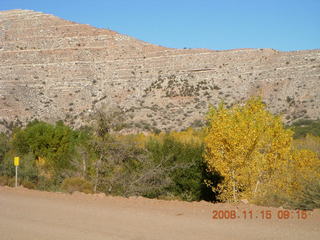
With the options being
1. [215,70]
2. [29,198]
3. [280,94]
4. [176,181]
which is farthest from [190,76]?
[29,198]

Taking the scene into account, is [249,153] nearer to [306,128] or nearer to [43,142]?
[43,142]

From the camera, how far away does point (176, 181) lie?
1140 inches

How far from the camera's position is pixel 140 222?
35.7ft

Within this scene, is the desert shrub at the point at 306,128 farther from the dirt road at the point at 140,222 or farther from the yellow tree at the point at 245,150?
the dirt road at the point at 140,222

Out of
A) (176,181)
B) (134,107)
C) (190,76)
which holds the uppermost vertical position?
(190,76)

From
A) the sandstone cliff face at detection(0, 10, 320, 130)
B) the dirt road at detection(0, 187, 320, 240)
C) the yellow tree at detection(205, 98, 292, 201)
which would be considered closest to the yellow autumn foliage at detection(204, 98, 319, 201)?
the yellow tree at detection(205, 98, 292, 201)

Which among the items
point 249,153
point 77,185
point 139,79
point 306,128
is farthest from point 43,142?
point 139,79

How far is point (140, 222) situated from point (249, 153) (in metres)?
11.5

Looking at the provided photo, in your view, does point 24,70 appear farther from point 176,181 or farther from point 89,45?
point 176,181

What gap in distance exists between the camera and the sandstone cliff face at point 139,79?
199 ft

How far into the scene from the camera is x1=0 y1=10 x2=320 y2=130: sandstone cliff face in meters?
60.7

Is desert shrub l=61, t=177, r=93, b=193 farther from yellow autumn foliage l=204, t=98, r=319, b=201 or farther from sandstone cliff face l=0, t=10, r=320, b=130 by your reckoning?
sandstone cliff face l=0, t=10, r=320, b=130

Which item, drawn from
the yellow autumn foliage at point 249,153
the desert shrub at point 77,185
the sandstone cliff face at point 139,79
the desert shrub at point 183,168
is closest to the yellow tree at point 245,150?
the yellow autumn foliage at point 249,153

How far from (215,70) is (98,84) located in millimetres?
16045
